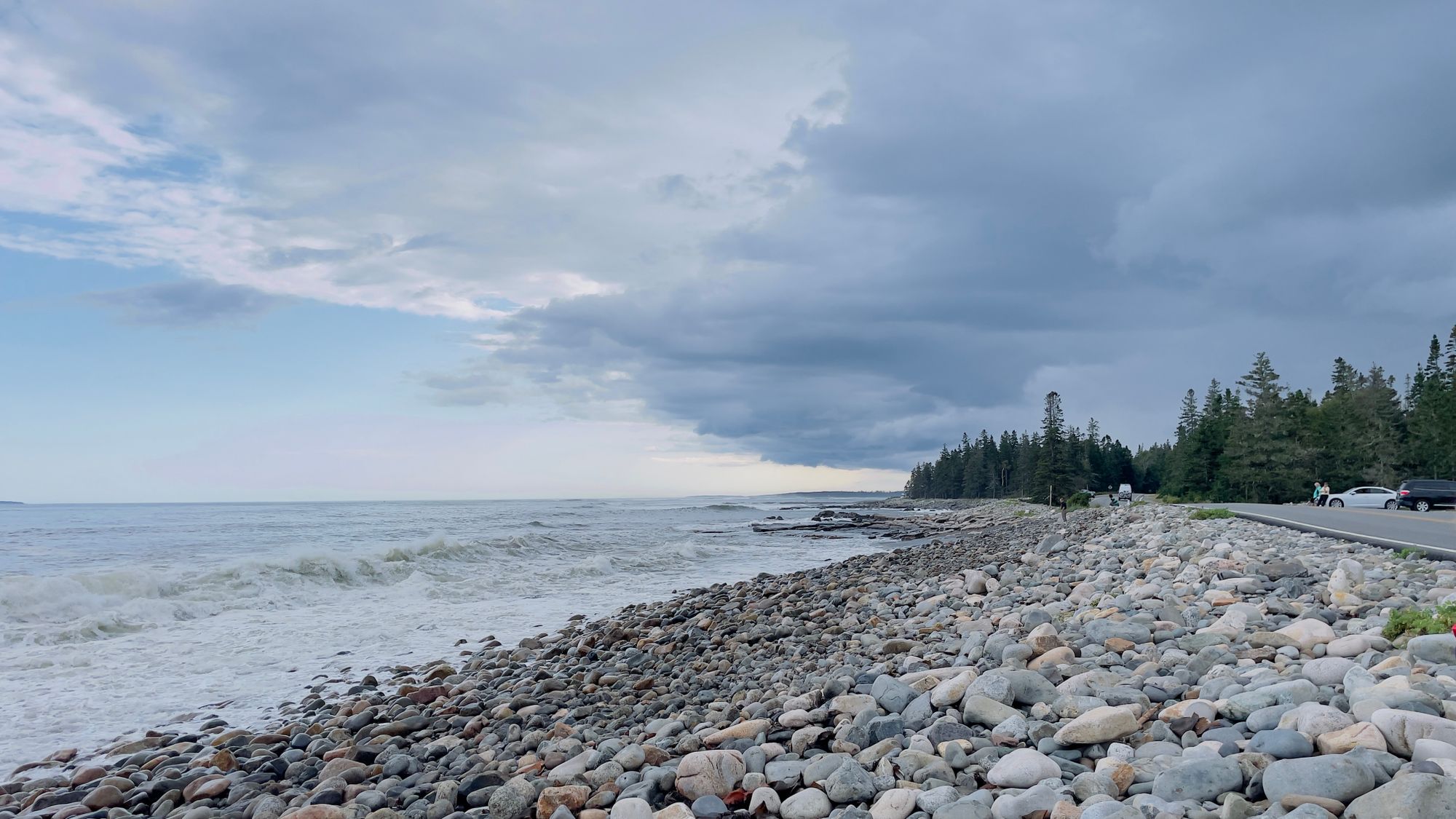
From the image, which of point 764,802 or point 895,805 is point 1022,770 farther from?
point 764,802

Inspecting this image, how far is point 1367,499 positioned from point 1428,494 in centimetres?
540

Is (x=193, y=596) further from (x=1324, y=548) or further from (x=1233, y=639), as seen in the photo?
(x=1324, y=548)

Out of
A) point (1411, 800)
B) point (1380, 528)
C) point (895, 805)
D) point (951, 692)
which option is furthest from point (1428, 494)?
point (895, 805)

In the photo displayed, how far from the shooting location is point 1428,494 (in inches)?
1105

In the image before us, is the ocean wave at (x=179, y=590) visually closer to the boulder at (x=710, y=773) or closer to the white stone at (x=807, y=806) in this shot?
the boulder at (x=710, y=773)

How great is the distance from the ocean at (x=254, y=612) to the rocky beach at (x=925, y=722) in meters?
1.16

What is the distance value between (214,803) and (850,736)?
4.97 m

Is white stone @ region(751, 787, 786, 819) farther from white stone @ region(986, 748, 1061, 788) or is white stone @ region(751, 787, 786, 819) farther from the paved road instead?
the paved road

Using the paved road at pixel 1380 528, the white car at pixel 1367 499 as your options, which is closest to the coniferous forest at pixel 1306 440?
the white car at pixel 1367 499

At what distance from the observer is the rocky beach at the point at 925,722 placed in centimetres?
373

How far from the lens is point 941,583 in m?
12.6

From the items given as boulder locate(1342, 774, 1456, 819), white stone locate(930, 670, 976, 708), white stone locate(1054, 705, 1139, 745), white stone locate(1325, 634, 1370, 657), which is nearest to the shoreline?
white stone locate(930, 670, 976, 708)

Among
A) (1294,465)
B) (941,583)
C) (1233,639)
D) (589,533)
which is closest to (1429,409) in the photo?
(1294,465)

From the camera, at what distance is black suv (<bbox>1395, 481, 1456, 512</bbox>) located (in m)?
28.1
